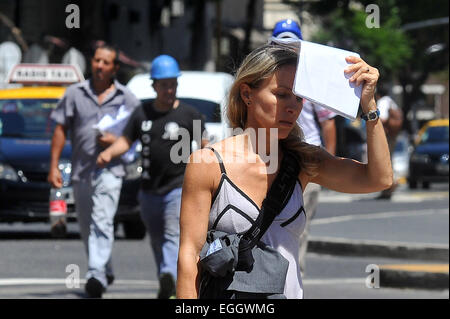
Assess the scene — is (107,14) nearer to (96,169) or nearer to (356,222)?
(356,222)

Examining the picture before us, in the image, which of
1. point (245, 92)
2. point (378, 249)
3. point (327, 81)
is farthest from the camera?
point (378, 249)

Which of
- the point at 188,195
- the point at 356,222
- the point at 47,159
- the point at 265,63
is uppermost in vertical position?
the point at 265,63

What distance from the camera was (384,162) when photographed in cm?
450

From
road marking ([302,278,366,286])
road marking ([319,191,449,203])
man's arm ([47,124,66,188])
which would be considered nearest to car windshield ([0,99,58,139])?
road marking ([302,278,366,286])

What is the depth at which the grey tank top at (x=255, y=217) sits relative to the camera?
14.5ft

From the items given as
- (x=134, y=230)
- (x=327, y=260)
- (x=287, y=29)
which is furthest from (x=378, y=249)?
(x=287, y=29)

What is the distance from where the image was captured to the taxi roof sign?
22.9m

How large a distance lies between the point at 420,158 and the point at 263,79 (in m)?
30.3

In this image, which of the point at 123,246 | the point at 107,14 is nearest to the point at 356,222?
the point at 123,246

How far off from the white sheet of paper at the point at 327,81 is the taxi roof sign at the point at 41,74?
1850 centimetres

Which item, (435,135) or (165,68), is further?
(435,135)

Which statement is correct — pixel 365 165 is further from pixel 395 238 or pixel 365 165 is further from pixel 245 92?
pixel 395 238

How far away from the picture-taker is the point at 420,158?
34375mm
